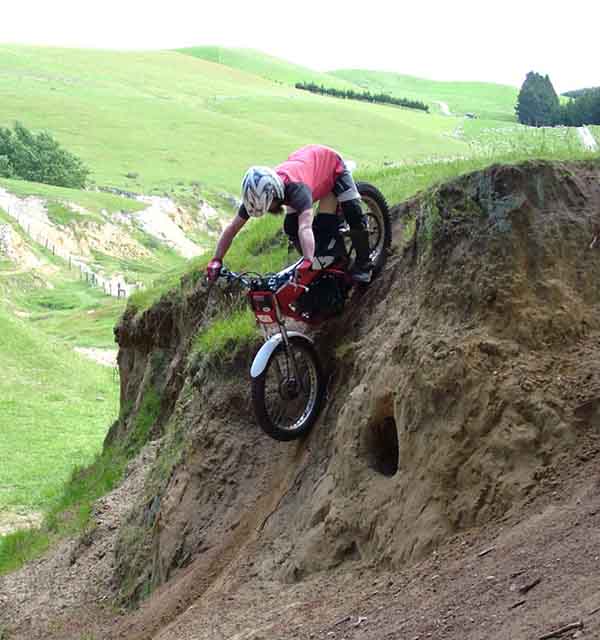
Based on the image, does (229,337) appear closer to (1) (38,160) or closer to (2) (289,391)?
(2) (289,391)

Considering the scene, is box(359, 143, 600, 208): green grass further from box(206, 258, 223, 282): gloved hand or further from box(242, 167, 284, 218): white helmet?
box(206, 258, 223, 282): gloved hand

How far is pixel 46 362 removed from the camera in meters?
37.8

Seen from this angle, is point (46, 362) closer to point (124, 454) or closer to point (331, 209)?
point (124, 454)

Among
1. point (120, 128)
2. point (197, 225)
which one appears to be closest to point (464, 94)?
point (120, 128)

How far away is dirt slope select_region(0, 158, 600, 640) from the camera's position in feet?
18.7

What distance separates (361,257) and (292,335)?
1.06 m

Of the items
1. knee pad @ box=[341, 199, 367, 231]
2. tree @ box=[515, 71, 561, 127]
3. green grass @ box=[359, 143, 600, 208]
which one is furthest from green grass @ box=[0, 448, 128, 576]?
tree @ box=[515, 71, 561, 127]

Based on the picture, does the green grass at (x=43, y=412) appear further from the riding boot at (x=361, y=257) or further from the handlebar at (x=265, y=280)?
the handlebar at (x=265, y=280)

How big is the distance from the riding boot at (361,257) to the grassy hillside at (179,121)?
230ft

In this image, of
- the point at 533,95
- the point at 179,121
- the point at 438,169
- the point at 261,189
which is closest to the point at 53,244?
the point at 179,121

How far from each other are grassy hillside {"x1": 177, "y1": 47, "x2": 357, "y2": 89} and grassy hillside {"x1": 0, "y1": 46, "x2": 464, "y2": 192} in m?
23.0

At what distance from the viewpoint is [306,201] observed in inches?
337

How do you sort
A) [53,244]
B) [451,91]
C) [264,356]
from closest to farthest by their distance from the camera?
[264,356], [53,244], [451,91]

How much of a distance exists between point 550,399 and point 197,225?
2730 inches
